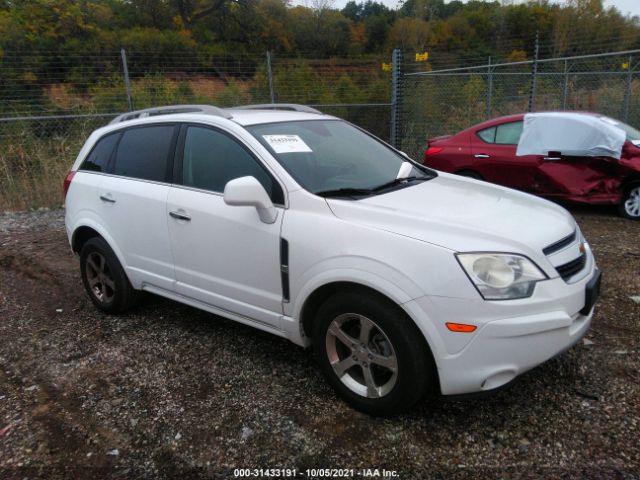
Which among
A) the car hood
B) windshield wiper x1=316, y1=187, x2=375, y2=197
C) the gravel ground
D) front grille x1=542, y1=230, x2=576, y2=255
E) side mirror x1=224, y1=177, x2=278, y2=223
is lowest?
the gravel ground

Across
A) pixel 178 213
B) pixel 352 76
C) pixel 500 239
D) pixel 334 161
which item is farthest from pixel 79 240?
pixel 352 76

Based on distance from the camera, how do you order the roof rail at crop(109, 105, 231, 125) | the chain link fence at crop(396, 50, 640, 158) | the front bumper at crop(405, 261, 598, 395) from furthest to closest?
1. the chain link fence at crop(396, 50, 640, 158)
2. the roof rail at crop(109, 105, 231, 125)
3. the front bumper at crop(405, 261, 598, 395)

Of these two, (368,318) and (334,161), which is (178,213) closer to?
(334,161)

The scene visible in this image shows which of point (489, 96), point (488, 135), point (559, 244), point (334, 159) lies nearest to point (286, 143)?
point (334, 159)

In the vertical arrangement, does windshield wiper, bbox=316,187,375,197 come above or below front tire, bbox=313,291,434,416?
above

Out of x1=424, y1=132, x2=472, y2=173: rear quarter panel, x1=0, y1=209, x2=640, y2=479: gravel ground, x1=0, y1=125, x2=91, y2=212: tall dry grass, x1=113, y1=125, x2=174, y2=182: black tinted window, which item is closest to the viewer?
x1=0, y1=209, x2=640, y2=479: gravel ground

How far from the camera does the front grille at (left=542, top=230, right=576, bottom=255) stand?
256 cm

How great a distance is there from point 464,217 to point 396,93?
7501 mm

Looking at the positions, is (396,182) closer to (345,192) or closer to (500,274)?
(345,192)

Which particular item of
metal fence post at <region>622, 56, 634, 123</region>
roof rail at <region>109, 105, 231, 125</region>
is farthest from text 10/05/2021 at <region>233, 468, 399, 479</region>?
metal fence post at <region>622, 56, 634, 123</region>

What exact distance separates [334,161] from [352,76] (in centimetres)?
1009

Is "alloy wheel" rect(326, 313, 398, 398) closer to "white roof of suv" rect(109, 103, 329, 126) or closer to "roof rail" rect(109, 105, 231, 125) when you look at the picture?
"white roof of suv" rect(109, 103, 329, 126)

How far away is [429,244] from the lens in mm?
2430

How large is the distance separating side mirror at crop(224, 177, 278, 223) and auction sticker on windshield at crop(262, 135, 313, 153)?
0.41 meters
